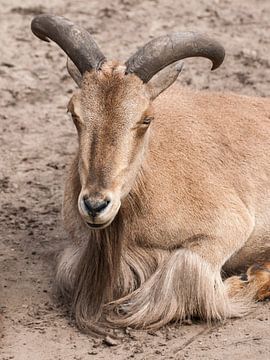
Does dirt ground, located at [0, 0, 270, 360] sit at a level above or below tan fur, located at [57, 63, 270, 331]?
below

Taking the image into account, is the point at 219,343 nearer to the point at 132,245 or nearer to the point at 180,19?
the point at 132,245

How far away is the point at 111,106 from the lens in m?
7.45

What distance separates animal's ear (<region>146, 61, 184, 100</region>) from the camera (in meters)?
7.76

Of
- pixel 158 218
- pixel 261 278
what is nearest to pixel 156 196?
pixel 158 218

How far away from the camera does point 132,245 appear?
8.07 metres

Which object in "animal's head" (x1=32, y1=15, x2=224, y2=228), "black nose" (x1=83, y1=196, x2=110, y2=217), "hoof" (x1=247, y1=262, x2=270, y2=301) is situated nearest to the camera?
"black nose" (x1=83, y1=196, x2=110, y2=217)

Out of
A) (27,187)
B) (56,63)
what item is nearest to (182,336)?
(27,187)

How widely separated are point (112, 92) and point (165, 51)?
1.79 ft

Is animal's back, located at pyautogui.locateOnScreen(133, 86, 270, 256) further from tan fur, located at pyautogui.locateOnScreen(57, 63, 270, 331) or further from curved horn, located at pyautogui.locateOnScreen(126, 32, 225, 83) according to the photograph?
curved horn, located at pyautogui.locateOnScreen(126, 32, 225, 83)

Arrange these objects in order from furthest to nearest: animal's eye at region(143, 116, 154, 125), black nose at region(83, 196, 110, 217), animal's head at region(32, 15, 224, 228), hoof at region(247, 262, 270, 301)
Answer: hoof at region(247, 262, 270, 301) < animal's eye at region(143, 116, 154, 125) < animal's head at region(32, 15, 224, 228) < black nose at region(83, 196, 110, 217)

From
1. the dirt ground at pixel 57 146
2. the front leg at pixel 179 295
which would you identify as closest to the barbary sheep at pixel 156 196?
the front leg at pixel 179 295

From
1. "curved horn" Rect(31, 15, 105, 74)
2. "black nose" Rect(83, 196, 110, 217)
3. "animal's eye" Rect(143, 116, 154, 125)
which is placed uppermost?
"curved horn" Rect(31, 15, 105, 74)

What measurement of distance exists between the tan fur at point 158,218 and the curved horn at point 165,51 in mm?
106

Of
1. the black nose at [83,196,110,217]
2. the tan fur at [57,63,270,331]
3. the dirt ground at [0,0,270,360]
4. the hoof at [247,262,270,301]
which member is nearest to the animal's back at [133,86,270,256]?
the tan fur at [57,63,270,331]
